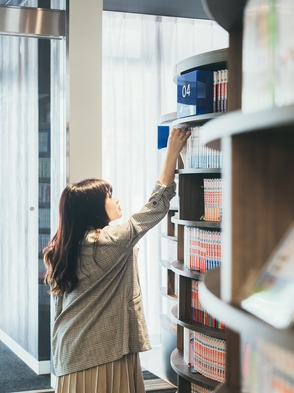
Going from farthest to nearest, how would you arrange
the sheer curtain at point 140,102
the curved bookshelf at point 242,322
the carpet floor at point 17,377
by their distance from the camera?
the sheer curtain at point 140,102 < the carpet floor at point 17,377 < the curved bookshelf at point 242,322

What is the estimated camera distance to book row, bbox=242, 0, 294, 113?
791 mm

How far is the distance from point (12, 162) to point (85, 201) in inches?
53.5

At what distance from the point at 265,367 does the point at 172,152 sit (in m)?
1.66

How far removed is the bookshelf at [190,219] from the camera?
2.48 metres

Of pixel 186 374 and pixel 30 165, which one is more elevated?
pixel 30 165

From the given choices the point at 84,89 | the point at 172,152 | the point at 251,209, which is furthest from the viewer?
the point at 84,89

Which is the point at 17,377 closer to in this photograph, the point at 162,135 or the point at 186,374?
the point at 186,374

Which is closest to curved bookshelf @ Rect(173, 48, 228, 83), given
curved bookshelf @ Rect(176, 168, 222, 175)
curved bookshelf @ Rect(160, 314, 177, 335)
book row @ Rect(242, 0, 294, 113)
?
curved bookshelf @ Rect(176, 168, 222, 175)

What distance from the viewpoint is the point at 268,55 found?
0.83 meters

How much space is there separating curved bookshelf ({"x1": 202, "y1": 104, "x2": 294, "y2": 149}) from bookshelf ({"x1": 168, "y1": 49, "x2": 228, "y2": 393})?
5.12 ft

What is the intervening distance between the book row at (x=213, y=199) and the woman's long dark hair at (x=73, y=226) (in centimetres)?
51

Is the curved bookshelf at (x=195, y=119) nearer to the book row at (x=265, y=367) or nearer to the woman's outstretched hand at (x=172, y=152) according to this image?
the woman's outstretched hand at (x=172, y=152)

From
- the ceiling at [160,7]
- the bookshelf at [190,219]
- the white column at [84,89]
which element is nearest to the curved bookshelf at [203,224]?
the bookshelf at [190,219]

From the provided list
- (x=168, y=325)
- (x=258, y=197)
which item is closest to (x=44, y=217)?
(x=168, y=325)
